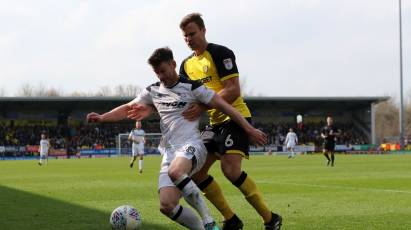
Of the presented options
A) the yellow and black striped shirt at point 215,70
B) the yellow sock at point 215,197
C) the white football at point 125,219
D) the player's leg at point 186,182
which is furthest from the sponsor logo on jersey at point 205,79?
the white football at point 125,219

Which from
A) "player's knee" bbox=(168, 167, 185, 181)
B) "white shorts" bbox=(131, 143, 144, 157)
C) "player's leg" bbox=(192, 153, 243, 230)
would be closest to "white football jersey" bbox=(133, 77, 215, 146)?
"player's knee" bbox=(168, 167, 185, 181)

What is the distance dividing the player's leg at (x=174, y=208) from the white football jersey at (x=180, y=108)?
483 millimetres

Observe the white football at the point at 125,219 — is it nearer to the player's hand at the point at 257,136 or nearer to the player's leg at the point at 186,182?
the player's leg at the point at 186,182

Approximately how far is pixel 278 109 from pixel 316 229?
66.3m

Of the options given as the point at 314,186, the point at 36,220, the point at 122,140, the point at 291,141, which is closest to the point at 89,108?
the point at 122,140

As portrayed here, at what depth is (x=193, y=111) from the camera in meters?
7.33

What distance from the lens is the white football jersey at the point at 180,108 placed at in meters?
7.30

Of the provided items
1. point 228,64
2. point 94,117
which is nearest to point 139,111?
point 94,117

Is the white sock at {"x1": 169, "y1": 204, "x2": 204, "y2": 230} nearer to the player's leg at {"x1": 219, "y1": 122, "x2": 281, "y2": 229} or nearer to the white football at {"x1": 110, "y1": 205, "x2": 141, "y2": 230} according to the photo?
the white football at {"x1": 110, "y1": 205, "x2": 141, "y2": 230}

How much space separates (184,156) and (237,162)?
3.19ft

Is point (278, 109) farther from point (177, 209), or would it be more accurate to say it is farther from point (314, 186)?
point (177, 209)

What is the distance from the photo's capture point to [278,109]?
74.5 metres

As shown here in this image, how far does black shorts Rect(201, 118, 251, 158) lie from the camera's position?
785cm

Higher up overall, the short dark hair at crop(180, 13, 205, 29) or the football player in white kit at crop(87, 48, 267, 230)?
the short dark hair at crop(180, 13, 205, 29)
